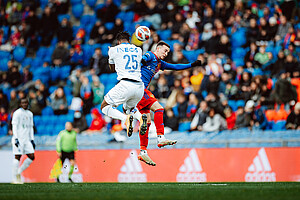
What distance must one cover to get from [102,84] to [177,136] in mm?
4346

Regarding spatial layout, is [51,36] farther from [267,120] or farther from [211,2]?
[267,120]

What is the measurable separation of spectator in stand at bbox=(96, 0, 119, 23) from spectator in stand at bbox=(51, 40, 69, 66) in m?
2.02

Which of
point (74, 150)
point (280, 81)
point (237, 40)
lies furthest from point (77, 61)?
point (280, 81)

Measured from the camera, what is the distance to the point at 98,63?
2080 cm

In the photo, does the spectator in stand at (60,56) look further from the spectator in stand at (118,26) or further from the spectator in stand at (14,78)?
the spectator in stand at (118,26)

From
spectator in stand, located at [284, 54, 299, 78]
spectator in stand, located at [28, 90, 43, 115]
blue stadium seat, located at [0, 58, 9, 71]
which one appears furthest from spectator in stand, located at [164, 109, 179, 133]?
blue stadium seat, located at [0, 58, 9, 71]

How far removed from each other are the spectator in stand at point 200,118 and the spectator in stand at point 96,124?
3381 mm

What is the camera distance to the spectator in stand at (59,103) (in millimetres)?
19995

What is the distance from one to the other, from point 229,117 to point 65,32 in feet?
31.0

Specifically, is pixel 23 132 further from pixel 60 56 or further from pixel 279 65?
pixel 279 65

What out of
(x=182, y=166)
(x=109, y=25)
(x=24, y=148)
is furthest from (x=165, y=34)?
(x=24, y=148)

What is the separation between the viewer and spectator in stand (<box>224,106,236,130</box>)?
1617cm

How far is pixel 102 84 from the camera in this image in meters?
19.6

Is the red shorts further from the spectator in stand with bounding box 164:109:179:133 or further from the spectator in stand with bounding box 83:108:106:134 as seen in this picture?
the spectator in stand with bounding box 83:108:106:134
